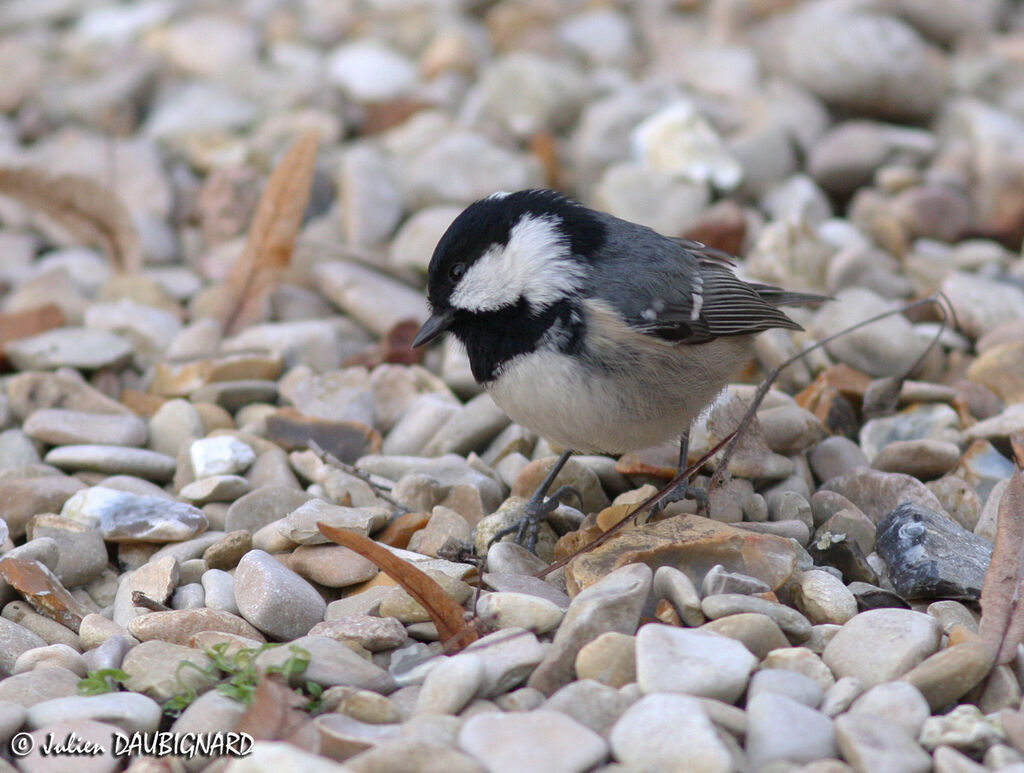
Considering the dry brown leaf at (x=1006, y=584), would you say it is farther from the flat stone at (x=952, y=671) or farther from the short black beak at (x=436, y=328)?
the short black beak at (x=436, y=328)

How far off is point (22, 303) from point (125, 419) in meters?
1.20

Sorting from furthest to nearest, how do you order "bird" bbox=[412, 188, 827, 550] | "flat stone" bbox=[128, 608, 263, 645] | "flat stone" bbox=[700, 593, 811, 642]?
"bird" bbox=[412, 188, 827, 550] → "flat stone" bbox=[128, 608, 263, 645] → "flat stone" bbox=[700, 593, 811, 642]

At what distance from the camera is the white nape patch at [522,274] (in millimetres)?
3027

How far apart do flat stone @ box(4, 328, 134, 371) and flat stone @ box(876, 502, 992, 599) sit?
2.78 meters

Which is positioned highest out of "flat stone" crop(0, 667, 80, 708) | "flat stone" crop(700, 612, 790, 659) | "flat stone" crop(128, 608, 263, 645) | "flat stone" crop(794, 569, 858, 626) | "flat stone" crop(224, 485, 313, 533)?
"flat stone" crop(700, 612, 790, 659)

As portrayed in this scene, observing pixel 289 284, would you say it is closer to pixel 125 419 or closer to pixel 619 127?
pixel 125 419

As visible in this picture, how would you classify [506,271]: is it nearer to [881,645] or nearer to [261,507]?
[261,507]

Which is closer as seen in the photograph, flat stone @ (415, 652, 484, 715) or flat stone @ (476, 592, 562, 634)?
flat stone @ (415, 652, 484, 715)

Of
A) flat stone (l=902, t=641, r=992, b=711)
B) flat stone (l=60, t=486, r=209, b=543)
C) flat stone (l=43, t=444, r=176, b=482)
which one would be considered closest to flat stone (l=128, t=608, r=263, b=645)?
flat stone (l=60, t=486, r=209, b=543)

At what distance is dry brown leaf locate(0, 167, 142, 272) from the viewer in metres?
4.86

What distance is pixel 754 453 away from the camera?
329cm

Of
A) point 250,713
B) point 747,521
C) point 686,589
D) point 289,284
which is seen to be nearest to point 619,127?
point 289,284

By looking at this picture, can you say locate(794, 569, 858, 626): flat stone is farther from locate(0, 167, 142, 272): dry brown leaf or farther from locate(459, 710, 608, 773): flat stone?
locate(0, 167, 142, 272): dry brown leaf

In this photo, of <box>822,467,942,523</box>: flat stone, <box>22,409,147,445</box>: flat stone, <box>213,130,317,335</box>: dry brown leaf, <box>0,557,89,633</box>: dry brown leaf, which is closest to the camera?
<box>0,557,89,633</box>: dry brown leaf
